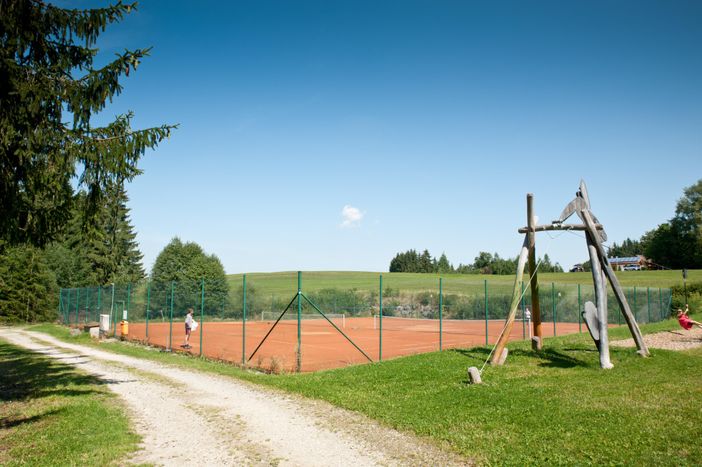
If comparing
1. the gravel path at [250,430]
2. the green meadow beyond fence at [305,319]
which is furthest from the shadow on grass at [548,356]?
the gravel path at [250,430]

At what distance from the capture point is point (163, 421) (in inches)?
342

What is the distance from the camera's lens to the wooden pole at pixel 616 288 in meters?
A: 13.0

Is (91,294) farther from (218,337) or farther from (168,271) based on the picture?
(168,271)

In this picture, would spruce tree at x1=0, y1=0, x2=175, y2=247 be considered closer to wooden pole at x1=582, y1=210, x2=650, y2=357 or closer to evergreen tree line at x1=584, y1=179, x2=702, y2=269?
wooden pole at x1=582, y1=210, x2=650, y2=357

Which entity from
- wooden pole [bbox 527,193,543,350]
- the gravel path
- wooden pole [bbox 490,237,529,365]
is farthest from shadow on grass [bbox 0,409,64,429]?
wooden pole [bbox 527,193,543,350]

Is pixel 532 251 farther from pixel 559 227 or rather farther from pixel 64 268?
pixel 64 268

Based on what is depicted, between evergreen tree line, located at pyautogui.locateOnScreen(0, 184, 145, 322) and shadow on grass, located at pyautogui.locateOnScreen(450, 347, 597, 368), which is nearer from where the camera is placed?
shadow on grass, located at pyautogui.locateOnScreen(450, 347, 597, 368)

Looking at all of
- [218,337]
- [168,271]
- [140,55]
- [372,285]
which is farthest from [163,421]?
[372,285]

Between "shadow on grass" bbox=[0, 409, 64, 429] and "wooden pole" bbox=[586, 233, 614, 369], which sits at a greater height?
"wooden pole" bbox=[586, 233, 614, 369]

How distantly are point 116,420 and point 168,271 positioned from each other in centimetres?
5354

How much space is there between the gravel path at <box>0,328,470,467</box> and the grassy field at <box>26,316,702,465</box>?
19.5 inches

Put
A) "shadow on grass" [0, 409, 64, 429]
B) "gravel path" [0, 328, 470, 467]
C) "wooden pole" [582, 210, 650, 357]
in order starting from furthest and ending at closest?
"wooden pole" [582, 210, 650, 357] → "shadow on grass" [0, 409, 64, 429] → "gravel path" [0, 328, 470, 467]

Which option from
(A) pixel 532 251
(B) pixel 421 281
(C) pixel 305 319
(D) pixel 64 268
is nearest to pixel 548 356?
(A) pixel 532 251

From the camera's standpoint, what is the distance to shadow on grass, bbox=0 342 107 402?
1124 cm
